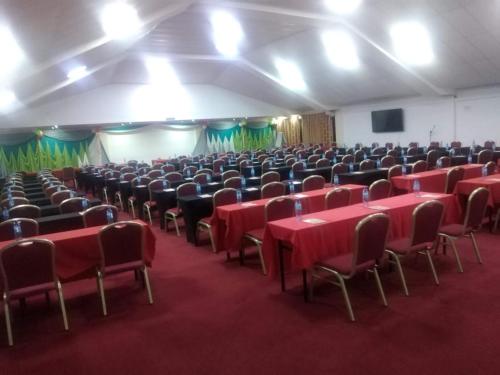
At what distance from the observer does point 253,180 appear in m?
9.61

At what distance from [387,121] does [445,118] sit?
289 centimetres

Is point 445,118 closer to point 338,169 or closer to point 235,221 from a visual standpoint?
point 338,169

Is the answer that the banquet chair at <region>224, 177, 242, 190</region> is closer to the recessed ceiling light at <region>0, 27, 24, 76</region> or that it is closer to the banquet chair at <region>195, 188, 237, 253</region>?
the banquet chair at <region>195, 188, 237, 253</region>

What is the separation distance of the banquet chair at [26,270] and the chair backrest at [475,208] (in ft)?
14.3

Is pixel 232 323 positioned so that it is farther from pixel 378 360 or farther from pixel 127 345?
pixel 378 360

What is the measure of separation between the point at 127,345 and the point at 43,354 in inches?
28.8

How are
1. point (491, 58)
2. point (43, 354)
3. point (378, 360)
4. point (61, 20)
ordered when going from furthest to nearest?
1. point (491, 58)
2. point (61, 20)
3. point (43, 354)
4. point (378, 360)

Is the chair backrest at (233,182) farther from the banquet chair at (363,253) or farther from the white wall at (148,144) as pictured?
the white wall at (148,144)

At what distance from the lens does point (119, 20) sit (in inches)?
341

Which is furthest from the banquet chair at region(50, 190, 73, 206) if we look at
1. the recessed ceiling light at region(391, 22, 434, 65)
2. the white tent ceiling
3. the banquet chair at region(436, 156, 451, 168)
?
the recessed ceiling light at region(391, 22, 434, 65)

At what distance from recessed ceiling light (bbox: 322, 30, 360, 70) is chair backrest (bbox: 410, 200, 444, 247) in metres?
11.5

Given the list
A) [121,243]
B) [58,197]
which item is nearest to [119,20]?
[58,197]

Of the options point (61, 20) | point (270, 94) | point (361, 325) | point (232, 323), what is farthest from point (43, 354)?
point (270, 94)

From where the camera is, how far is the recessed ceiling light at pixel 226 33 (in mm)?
13265
